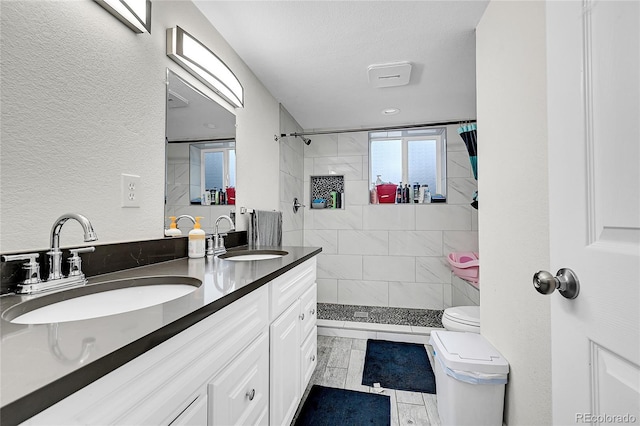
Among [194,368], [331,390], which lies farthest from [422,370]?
[194,368]

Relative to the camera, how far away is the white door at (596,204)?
0.48m

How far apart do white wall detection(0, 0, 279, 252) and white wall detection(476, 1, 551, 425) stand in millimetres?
1552

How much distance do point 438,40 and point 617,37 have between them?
5.21 ft

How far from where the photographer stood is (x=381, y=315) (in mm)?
3131

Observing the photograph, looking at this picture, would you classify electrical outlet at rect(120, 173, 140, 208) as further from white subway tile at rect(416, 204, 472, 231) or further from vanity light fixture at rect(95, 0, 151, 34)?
white subway tile at rect(416, 204, 472, 231)

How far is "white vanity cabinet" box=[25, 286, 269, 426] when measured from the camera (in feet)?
1.48

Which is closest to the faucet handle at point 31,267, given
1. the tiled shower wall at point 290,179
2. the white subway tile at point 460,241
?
the tiled shower wall at point 290,179

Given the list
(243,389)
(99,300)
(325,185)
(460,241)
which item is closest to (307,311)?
(243,389)

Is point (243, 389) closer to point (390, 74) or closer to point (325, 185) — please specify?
point (390, 74)

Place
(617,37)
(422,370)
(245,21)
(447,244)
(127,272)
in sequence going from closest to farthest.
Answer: (617,37) → (127,272) → (245,21) → (422,370) → (447,244)

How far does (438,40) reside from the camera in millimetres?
1852

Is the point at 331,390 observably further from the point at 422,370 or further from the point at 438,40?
the point at 438,40

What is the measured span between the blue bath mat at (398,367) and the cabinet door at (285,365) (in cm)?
74

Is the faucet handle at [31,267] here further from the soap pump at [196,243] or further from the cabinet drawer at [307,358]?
the cabinet drawer at [307,358]
